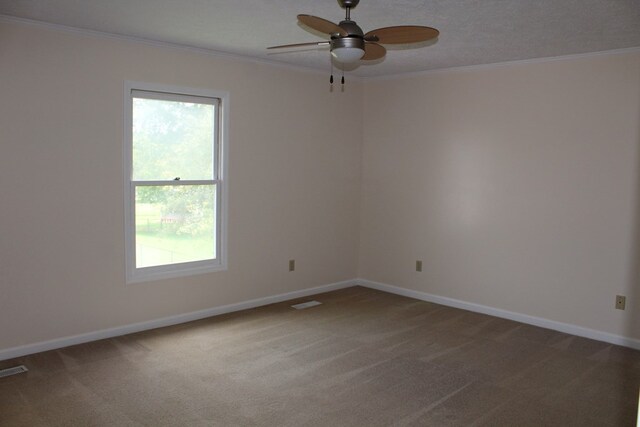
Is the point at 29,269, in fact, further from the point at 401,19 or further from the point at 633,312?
the point at 633,312

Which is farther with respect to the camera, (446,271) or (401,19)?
(446,271)

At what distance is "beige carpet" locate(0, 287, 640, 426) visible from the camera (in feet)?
9.89

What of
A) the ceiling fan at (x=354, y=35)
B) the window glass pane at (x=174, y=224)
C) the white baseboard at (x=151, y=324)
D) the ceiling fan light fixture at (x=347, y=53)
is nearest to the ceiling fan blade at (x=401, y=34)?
the ceiling fan at (x=354, y=35)

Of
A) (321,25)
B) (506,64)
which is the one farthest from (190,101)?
(506,64)

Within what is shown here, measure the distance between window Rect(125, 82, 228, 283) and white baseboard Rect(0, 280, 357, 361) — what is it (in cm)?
38

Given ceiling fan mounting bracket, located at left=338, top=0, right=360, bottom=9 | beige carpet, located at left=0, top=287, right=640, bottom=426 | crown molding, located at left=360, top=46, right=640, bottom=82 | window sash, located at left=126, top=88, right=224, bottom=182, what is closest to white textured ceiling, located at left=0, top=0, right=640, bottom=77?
crown molding, located at left=360, top=46, right=640, bottom=82

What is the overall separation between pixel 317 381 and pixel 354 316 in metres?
1.50

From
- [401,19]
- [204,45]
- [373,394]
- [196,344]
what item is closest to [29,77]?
[204,45]

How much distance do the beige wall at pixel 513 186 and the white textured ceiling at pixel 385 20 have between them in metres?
0.45

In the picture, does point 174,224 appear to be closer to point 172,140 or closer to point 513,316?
point 172,140

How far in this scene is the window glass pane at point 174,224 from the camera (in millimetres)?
4352

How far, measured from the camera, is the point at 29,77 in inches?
144

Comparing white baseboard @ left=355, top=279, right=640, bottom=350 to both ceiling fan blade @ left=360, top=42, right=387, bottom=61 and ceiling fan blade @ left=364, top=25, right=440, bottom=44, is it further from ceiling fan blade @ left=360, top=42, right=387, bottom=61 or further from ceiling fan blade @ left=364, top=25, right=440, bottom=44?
ceiling fan blade @ left=364, top=25, right=440, bottom=44

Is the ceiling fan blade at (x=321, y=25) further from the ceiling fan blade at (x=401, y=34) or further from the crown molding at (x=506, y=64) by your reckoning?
the crown molding at (x=506, y=64)
